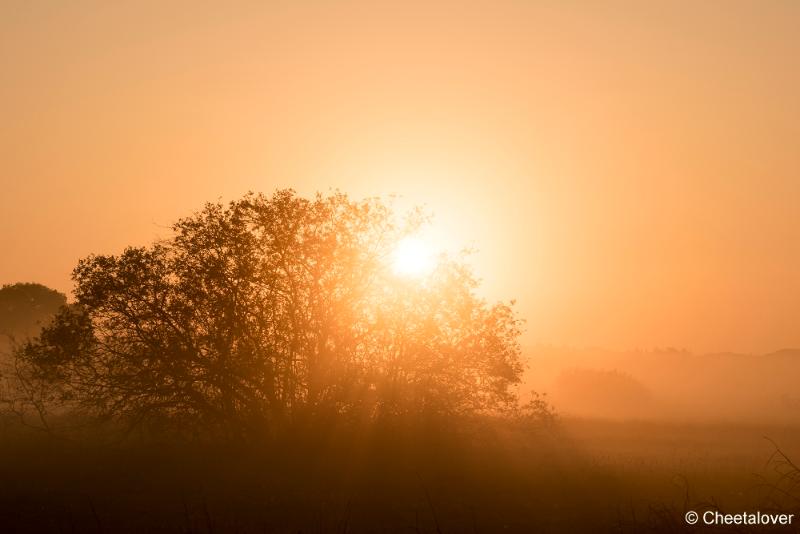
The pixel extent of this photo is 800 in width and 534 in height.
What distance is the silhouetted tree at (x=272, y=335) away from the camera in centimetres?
3475

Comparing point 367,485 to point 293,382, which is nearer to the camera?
point 367,485

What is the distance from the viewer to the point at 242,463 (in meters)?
32.8

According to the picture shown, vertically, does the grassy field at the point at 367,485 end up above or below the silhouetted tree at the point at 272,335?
below

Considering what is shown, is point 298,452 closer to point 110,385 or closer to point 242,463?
point 242,463

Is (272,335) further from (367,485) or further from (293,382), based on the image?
(367,485)

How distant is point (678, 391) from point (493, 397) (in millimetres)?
139125

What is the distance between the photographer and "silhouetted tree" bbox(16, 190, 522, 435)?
34750mm

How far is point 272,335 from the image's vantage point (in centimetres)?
3616

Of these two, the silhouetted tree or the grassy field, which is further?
the silhouetted tree

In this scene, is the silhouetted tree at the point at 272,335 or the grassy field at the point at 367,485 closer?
the grassy field at the point at 367,485

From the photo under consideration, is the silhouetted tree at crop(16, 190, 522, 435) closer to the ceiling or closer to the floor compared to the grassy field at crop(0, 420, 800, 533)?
closer to the ceiling

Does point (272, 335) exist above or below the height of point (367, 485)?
above

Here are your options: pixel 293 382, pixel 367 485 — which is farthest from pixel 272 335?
pixel 367 485

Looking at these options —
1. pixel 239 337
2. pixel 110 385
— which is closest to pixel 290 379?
pixel 239 337
